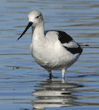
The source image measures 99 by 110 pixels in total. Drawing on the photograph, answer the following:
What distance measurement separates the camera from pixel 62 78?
33.6 ft

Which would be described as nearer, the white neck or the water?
the water

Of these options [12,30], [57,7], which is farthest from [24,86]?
[57,7]

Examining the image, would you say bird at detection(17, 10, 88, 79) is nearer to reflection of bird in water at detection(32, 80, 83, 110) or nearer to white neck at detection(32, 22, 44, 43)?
white neck at detection(32, 22, 44, 43)

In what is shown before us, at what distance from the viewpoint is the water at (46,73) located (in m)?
7.94

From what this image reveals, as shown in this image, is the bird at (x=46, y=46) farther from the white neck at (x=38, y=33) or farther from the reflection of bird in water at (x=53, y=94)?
the reflection of bird in water at (x=53, y=94)

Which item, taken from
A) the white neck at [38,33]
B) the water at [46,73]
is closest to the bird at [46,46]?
the white neck at [38,33]

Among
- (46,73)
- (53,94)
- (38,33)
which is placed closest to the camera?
(53,94)

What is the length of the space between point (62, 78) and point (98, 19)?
8717mm

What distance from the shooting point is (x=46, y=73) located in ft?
35.7

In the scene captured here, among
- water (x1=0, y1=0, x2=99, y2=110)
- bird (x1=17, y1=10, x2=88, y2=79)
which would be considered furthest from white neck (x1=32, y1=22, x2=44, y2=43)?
water (x1=0, y1=0, x2=99, y2=110)

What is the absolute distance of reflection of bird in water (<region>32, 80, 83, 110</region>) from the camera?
7.73m

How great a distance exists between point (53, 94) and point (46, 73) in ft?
7.72

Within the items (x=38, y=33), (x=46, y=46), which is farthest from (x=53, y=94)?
(x=38, y=33)

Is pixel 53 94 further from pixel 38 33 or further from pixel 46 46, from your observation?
pixel 38 33
